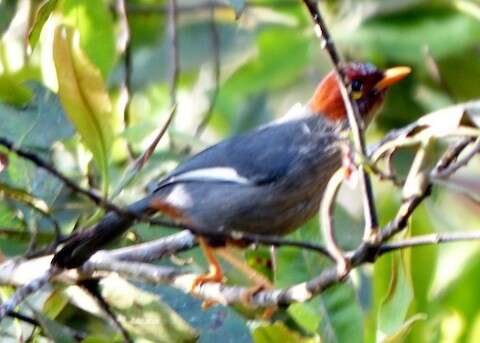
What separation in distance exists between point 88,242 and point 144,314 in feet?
0.65

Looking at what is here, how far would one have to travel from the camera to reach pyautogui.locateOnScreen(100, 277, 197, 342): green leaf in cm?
256

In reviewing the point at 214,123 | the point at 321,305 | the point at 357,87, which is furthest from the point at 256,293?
the point at 214,123

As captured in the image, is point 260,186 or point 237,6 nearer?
point 237,6

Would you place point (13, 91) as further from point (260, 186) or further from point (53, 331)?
point (53, 331)

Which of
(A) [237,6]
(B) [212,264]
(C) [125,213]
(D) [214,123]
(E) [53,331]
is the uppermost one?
(A) [237,6]

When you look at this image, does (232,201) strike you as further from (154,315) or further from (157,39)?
(157,39)

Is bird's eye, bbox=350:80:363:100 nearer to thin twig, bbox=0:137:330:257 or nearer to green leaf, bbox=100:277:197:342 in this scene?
green leaf, bbox=100:277:197:342

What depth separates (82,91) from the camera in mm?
2549

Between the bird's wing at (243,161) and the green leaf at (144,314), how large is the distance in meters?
0.36

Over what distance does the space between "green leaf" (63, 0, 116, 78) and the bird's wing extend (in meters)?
0.34

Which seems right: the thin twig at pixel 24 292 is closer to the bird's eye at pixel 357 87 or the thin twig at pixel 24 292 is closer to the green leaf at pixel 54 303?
the green leaf at pixel 54 303

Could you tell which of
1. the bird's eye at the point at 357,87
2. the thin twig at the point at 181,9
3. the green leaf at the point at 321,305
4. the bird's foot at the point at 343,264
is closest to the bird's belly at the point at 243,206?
the green leaf at the point at 321,305

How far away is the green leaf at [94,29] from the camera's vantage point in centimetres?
313

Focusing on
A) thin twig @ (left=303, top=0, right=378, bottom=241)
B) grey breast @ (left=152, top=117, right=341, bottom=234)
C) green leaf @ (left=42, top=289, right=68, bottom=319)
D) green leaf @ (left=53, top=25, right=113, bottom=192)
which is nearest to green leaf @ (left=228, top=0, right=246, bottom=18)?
thin twig @ (left=303, top=0, right=378, bottom=241)
